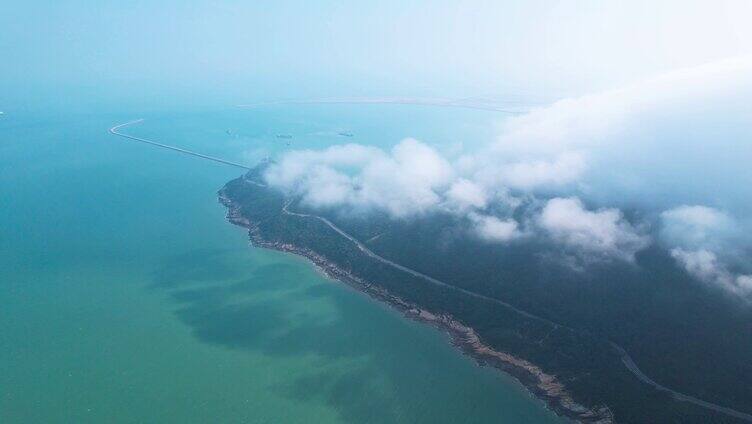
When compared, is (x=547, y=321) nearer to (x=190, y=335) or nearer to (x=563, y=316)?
(x=563, y=316)

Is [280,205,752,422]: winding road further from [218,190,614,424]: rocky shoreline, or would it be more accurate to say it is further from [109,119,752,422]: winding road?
[218,190,614,424]: rocky shoreline

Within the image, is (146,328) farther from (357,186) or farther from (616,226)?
(616,226)

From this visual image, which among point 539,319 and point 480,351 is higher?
point 539,319

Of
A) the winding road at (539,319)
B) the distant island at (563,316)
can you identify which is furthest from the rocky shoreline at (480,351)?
the winding road at (539,319)

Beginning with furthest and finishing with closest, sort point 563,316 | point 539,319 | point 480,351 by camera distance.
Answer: point 539,319 → point 563,316 → point 480,351

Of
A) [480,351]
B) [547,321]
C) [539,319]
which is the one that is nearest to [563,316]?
[547,321]

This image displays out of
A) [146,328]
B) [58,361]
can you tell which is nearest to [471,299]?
[146,328]

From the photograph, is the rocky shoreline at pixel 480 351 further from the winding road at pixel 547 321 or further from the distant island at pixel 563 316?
the winding road at pixel 547 321
